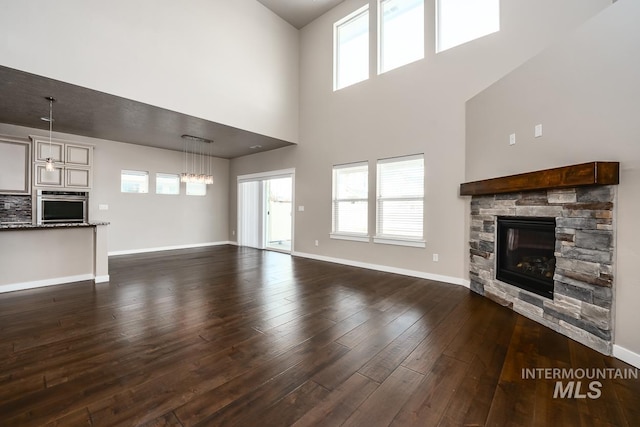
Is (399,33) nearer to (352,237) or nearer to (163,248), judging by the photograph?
(352,237)

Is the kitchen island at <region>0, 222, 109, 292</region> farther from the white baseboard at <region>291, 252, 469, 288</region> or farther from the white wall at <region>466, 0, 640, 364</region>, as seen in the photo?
the white wall at <region>466, 0, 640, 364</region>

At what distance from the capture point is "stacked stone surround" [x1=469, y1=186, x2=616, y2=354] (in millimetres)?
2215

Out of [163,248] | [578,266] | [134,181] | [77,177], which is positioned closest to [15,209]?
[77,177]

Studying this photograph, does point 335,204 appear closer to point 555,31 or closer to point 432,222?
point 432,222

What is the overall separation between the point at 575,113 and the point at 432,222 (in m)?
2.26

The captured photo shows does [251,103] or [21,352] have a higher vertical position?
[251,103]

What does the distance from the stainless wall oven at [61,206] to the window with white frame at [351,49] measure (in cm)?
614

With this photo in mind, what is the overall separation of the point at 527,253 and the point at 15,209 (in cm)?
865

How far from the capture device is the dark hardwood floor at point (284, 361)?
5.01 feet

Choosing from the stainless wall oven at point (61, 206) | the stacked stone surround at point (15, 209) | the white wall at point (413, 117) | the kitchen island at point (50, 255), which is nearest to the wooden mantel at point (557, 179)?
the white wall at point (413, 117)

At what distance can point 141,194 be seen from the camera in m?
7.01

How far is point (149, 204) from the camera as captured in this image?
713cm

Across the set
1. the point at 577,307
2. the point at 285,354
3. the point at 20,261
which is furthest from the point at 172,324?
the point at 577,307

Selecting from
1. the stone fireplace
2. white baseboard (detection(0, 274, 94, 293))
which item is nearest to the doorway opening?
white baseboard (detection(0, 274, 94, 293))
